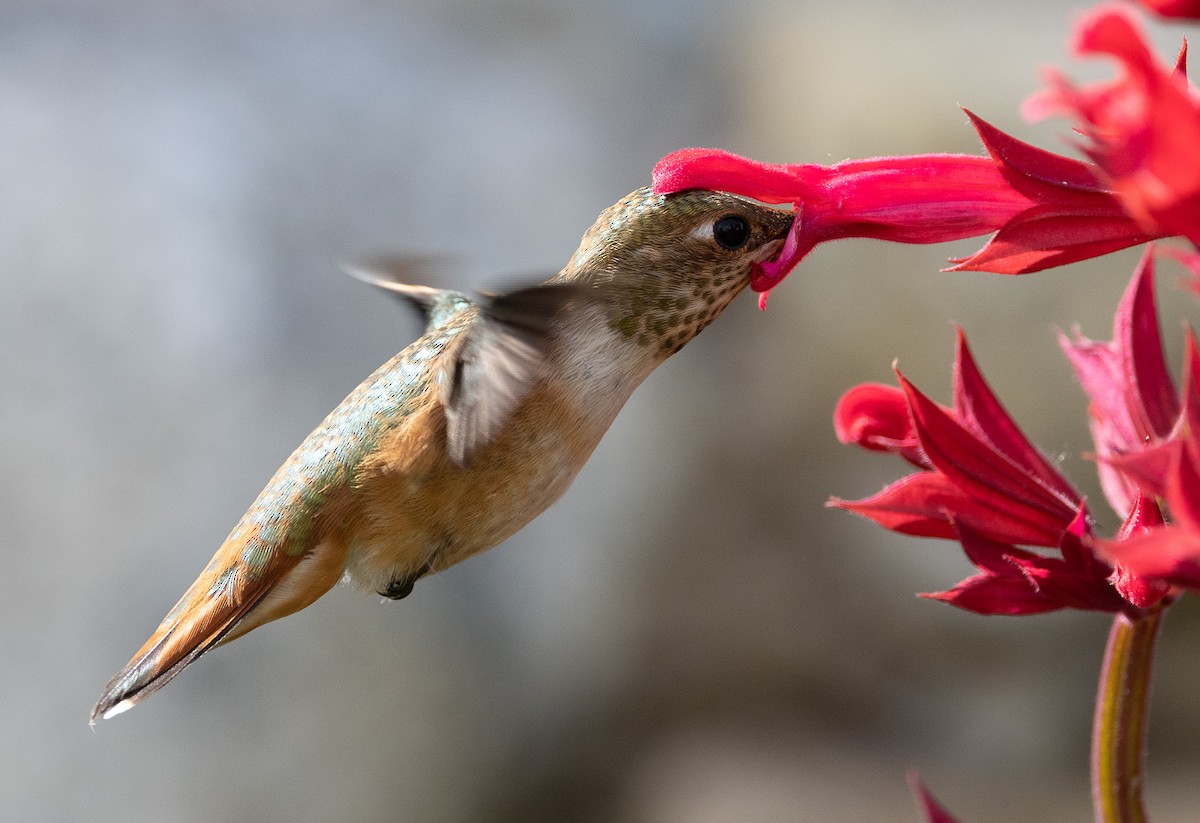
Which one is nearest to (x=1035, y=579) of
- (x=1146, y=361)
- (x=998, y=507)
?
(x=998, y=507)

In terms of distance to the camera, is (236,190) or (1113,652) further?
(236,190)

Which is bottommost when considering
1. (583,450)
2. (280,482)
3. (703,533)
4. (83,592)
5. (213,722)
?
(213,722)

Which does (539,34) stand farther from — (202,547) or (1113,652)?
(1113,652)

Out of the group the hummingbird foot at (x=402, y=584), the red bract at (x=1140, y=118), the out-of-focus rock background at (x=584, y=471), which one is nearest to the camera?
the red bract at (x=1140, y=118)

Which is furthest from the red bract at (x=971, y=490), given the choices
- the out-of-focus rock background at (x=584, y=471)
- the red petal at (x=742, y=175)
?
the out-of-focus rock background at (x=584, y=471)

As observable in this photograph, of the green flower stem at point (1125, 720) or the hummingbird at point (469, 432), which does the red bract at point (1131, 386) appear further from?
the hummingbird at point (469, 432)

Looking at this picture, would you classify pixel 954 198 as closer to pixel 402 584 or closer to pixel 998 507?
pixel 998 507

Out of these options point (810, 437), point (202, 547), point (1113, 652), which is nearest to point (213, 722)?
point (202, 547)

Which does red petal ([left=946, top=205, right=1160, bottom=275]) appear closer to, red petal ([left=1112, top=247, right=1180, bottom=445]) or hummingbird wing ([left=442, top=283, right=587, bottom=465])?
red petal ([left=1112, top=247, right=1180, bottom=445])
